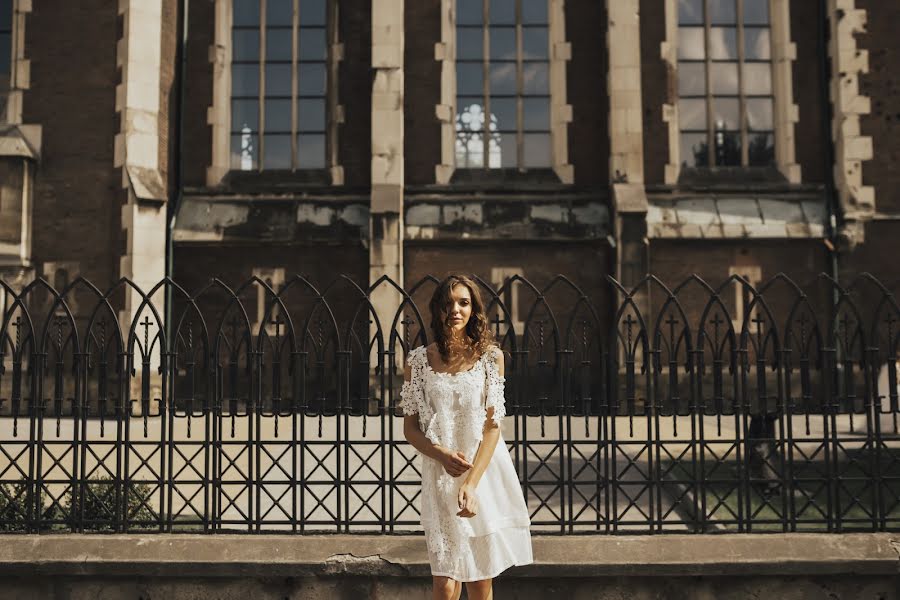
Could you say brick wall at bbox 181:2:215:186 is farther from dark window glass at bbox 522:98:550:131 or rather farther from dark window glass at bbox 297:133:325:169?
dark window glass at bbox 522:98:550:131

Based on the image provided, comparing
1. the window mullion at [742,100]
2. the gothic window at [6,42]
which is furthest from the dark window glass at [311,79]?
the window mullion at [742,100]

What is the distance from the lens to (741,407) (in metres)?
5.01

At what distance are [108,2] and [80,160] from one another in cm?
256

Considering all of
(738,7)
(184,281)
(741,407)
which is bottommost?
(741,407)

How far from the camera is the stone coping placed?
4379mm

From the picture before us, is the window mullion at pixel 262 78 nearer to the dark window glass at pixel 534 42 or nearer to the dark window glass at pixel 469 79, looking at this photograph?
the dark window glass at pixel 469 79

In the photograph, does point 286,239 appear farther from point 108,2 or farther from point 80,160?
point 108,2

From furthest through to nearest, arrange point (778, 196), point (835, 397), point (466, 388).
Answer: point (778, 196) < point (835, 397) < point (466, 388)

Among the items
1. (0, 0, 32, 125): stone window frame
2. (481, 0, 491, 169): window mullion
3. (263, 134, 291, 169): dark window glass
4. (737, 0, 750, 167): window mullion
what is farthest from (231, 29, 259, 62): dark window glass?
(737, 0, 750, 167): window mullion

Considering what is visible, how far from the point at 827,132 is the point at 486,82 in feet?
19.5

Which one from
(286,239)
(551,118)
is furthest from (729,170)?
(286,239)

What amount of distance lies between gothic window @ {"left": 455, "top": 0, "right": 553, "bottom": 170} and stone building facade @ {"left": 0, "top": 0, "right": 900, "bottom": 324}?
4 cm

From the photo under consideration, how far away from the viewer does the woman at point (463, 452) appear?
3.38 metres

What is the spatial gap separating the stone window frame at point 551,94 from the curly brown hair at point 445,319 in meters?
10.8
